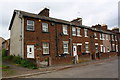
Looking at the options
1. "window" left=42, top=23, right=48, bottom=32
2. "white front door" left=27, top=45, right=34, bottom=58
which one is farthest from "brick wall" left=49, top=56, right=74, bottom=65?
"window" left=42, top=23, right=48, bottom=32

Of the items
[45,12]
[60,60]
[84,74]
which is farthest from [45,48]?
[84,74]

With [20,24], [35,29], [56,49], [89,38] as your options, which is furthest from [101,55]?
[20,24]

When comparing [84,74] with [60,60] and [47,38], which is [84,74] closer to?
[60,60]

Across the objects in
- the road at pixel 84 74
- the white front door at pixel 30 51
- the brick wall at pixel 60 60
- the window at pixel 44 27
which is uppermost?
the window at pixel 44 27

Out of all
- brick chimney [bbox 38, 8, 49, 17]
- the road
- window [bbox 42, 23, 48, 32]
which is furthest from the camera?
brick chimney [bbox 38, 8, 49, 17]

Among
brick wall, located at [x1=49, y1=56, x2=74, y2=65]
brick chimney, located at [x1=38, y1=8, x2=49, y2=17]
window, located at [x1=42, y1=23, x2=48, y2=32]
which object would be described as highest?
brick chimney, located at [x1=38, y1=8, x2=49, y2=17]

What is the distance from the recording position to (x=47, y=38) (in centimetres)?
1627

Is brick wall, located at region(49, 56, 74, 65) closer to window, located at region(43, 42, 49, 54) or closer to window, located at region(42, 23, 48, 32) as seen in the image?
window, located at region(43, 42, 49, 54)

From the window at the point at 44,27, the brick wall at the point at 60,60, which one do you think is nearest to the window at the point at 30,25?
the window at the point at 44,27

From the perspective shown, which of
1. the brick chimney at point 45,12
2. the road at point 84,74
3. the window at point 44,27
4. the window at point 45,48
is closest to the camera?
the road at point 84,74

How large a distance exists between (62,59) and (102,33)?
16986 mm

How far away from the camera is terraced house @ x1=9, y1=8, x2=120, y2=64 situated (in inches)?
571

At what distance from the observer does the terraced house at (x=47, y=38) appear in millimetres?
14508

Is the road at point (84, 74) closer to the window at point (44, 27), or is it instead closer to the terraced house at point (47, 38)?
the terraced house at point (47, 38)
